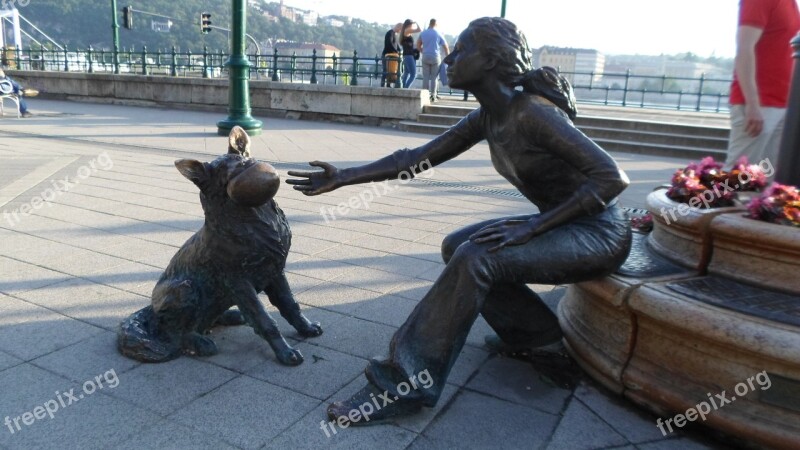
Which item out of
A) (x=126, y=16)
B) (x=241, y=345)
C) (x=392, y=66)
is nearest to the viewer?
(x=241, y=345)

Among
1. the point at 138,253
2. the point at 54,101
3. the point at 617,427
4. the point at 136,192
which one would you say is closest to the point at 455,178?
the point at 136,192

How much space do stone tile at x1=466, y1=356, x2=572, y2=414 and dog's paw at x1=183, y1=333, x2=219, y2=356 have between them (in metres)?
1.34

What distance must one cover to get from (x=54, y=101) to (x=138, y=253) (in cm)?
2004

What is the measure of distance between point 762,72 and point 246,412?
3953mm

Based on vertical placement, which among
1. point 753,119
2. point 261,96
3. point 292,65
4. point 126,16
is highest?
point 126,16

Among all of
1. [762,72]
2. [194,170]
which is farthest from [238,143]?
[762,72]

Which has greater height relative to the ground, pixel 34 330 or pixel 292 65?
pixel 292 65

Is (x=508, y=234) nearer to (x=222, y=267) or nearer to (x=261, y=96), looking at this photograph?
(x=222, y=267)

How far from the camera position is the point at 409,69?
659 inches

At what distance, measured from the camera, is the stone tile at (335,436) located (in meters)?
2.47

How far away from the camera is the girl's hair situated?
104 inches

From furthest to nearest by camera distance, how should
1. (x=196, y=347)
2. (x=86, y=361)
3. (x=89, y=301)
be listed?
(x=89, y=301) → (x=196, y=347) → (x=86, y=361)

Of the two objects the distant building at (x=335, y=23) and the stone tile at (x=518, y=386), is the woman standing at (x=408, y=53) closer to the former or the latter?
the stone tile at (x=518, y=386)

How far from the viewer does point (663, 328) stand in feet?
8.86
